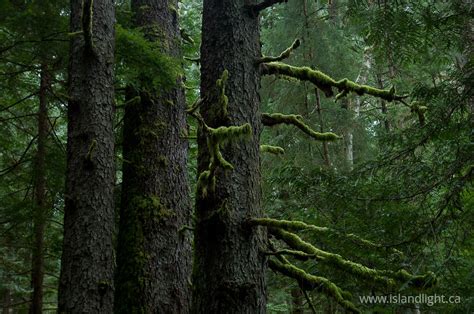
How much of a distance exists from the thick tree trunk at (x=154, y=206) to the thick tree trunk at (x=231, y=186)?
94.7 inches

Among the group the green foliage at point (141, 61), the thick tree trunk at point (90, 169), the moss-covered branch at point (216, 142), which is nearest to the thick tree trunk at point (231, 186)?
the moss-covered branch at point (216, 142)

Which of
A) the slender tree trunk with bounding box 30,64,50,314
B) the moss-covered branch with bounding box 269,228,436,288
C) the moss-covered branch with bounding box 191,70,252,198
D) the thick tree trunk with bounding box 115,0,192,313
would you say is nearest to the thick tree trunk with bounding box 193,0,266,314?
the moss-covered branch with bounding box 191,70,252,198

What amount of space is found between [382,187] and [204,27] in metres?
3.47

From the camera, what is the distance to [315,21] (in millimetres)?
11156

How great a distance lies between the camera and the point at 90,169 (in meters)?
4.60

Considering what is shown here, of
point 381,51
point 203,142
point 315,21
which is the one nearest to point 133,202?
point 203,142

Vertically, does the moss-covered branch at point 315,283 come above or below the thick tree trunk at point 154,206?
below

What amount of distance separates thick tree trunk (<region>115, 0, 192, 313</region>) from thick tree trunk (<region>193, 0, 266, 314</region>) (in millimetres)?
2406

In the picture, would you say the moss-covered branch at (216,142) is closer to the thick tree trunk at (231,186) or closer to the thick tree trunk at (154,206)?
the thick tree trunk at (231,186)

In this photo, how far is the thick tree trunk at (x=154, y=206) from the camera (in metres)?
5.42

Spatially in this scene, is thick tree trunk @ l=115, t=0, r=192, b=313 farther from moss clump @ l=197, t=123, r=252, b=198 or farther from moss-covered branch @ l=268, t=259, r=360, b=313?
A: moss clump @ l=197, t=123, r=252, b=198

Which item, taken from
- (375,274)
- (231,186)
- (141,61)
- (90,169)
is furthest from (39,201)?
(375,274)

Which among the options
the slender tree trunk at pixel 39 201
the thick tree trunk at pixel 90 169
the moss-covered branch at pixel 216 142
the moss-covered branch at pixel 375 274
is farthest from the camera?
the slender tree trunk at pixel 39 201

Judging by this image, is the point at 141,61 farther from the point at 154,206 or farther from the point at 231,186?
the point at 231,186
